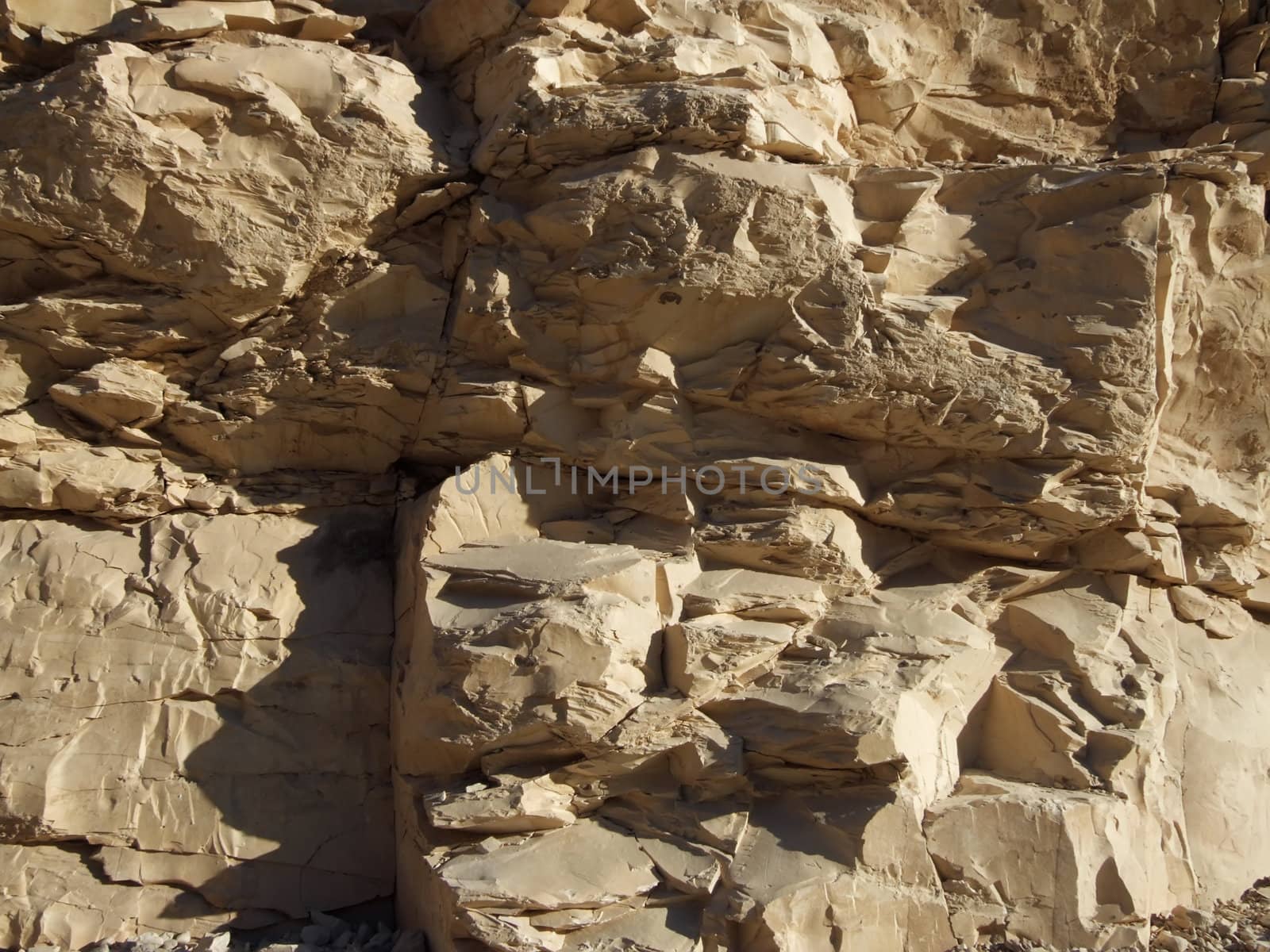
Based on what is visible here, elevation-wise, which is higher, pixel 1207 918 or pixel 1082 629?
pixel 1082 629

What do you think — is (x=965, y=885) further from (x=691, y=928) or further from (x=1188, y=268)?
(x=1188, y=268)

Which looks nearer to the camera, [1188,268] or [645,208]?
[645,208]

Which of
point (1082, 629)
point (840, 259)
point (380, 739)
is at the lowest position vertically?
point (380, 739)

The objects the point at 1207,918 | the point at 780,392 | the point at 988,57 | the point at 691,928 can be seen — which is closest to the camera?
the point at 691,928

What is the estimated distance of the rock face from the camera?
502 cm

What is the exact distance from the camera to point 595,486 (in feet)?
19.3

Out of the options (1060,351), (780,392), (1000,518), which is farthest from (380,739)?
(1060,351)

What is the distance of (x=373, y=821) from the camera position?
5.61m

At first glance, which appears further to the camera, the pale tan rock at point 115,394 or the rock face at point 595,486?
the pale tan rock at point 115,394

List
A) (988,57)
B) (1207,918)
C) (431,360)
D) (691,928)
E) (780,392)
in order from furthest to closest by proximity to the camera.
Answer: (988,57) → (431,360) → (780,392) → (1207,918) → (691,928)

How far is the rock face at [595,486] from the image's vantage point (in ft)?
16.5

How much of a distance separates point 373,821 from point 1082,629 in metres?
3.58

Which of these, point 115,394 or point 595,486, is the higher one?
point 115,394

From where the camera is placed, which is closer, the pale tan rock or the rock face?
the rock face
